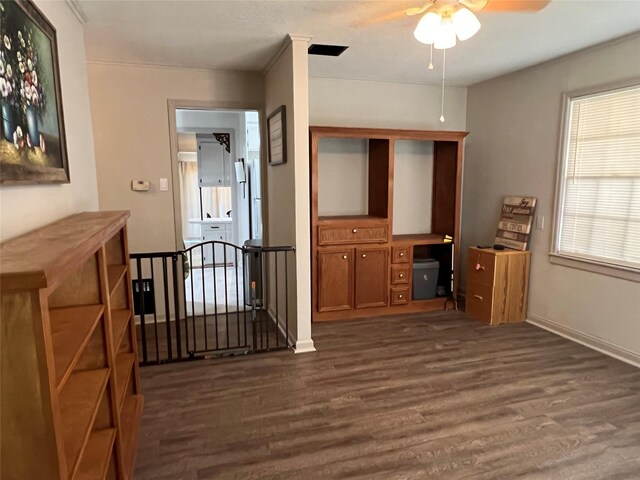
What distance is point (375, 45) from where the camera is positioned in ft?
10.8

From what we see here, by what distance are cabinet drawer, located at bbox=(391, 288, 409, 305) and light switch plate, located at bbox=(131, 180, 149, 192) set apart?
2.74 m

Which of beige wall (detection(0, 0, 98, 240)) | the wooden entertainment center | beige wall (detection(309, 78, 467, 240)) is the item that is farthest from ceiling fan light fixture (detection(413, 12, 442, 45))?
beige wall (detection(309, 78, 467, 240))

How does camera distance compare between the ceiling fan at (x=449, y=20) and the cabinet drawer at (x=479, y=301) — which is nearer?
the ceiling fan at (x=449, y=20)

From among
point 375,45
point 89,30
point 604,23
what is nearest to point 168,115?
point 89,30

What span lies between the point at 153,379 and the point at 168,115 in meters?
2.46

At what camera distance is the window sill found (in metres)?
3.17

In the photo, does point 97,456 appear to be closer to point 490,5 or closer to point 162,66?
point 490,5

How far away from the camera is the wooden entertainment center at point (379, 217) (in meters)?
4.14

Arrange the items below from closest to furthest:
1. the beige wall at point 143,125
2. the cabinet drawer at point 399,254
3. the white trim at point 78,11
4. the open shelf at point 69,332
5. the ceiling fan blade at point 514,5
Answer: the open shelf at point 69,332 → the ceiling fan blade at point 514,5 → the white trim at point 78,11 → the beige wall at point 143,125 → the cabinet drawer at point 399,254

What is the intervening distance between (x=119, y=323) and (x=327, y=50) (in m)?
2.67

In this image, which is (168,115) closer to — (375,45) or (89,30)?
(89,30)

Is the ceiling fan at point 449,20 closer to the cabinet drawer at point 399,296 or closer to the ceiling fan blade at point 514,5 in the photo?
the ceiling fan blade at point 514,5

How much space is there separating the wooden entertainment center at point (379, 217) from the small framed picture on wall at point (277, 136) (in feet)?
1.23

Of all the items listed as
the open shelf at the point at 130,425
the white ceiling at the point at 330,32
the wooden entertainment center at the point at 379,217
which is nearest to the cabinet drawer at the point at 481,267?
the wooden entertainment center at the point at 379,217
